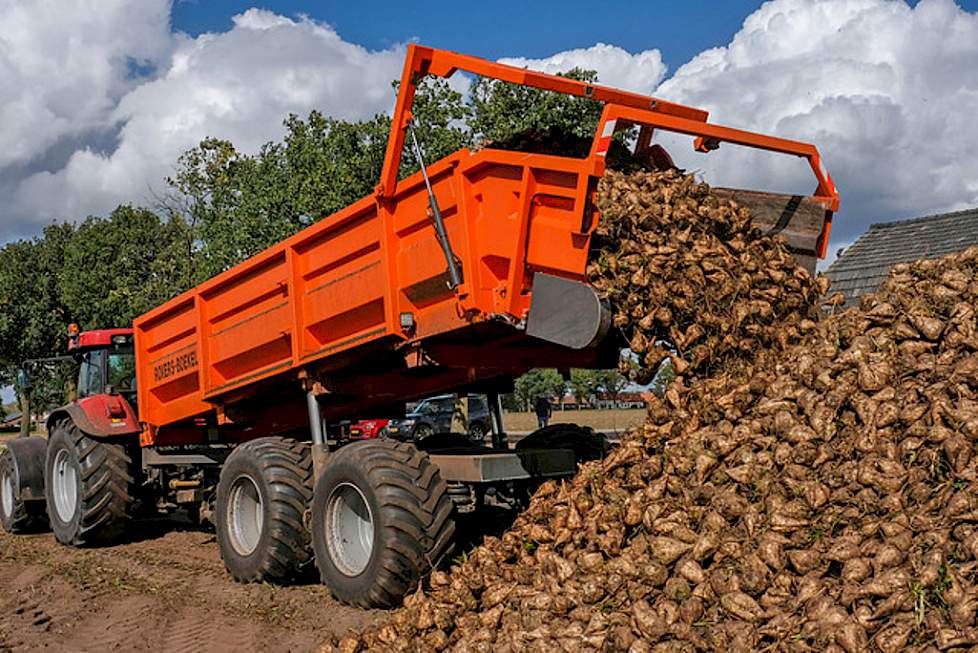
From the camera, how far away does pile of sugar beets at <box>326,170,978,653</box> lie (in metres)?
3.80

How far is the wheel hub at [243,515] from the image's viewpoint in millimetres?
7488

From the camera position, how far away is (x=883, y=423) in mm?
4379

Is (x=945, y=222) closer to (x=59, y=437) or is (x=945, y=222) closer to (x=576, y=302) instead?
(x=576, y=302)

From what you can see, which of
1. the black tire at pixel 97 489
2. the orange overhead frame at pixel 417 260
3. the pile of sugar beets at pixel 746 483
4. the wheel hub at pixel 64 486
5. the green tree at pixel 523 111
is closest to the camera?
the pile of sugar beets at pixel 746 483

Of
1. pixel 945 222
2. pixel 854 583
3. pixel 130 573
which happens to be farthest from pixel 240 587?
pixel 945 222

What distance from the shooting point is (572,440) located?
27.2 feet

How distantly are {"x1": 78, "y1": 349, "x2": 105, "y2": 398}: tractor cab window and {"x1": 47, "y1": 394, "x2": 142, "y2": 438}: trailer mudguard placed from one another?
30cm

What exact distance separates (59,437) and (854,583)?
8.83 meters

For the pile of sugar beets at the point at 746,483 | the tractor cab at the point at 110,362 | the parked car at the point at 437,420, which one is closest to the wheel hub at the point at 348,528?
the pile of sugar beets at the point at 746,483

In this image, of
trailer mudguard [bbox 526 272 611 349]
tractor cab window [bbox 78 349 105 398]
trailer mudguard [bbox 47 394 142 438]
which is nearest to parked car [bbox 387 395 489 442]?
tractor cab window [bbox 78 349 105 398]

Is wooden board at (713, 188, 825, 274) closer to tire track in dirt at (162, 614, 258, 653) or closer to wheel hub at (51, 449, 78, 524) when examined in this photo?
tire track in dirt at (162, 614, 258, 653)

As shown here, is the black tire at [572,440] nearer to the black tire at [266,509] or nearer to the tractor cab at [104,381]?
the black tire at [266,509]

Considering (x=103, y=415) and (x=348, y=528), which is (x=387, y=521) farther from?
(x=103, y=415)

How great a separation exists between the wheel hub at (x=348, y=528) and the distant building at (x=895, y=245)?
7.47 meters
